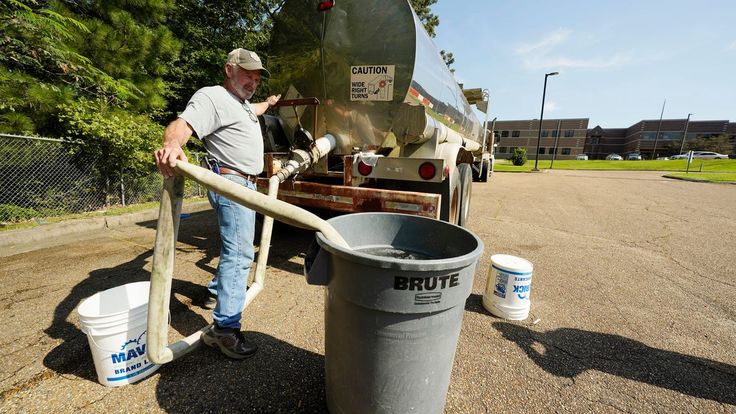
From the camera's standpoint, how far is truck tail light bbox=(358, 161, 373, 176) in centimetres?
326

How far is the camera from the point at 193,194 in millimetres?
7680

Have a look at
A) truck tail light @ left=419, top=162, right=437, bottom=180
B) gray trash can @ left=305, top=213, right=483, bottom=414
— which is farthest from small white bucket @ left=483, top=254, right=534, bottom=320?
gray trash can @ left=305, top=213, right=483, bottom=414

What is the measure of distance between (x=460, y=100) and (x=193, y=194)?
22.2 feet

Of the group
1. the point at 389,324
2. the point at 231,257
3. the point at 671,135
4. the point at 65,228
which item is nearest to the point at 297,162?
the point at 231,257

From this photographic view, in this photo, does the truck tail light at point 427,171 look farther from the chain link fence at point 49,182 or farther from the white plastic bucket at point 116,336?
the chain link fence at point 49,182

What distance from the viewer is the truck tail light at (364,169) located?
3262mm

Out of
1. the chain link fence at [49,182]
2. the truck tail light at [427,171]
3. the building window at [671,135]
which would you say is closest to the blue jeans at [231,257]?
the truck tail light at [427,171]

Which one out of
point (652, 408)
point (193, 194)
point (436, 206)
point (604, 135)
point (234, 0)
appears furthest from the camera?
point (604, 135)

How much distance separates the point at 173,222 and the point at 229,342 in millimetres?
961

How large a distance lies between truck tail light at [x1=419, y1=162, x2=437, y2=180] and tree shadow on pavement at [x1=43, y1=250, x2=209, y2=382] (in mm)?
2410

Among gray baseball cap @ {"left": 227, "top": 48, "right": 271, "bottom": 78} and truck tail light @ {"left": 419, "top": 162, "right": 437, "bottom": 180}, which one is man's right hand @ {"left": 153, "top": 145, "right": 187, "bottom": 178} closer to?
gray baseball cap @ {"left": 227, "top": 48, "right": 271, "bottom": 78}

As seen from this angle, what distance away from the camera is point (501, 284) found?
2658 mm

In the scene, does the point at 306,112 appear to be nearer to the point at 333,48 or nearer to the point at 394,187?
the point at 333,48

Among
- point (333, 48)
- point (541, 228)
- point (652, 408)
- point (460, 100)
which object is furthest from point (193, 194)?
point (652, 408)
